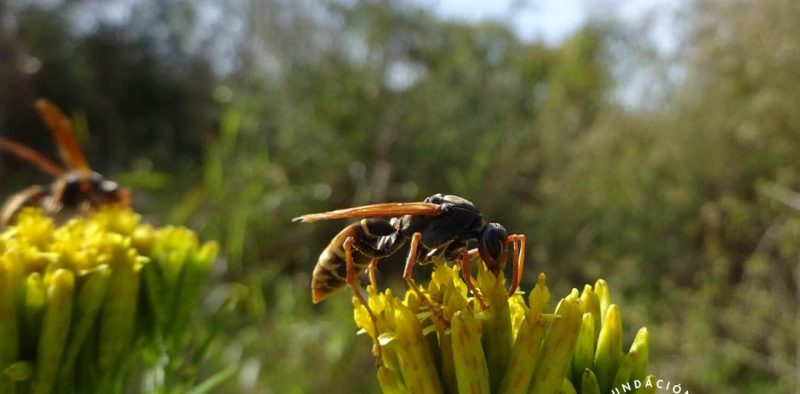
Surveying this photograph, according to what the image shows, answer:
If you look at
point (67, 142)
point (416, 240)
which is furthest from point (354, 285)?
point (67, 142)

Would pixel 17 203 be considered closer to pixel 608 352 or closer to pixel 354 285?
A: pixel 354 285

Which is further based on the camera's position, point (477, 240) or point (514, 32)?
point (514, 32)

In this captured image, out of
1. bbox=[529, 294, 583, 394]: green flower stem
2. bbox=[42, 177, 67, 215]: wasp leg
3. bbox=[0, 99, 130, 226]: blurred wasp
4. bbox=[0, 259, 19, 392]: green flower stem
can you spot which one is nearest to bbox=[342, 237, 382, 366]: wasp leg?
bbox=[529, 294, 583, 394]: green flower stem

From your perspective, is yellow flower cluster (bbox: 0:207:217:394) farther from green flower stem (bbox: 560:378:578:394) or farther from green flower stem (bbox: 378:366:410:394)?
green flower stem (bbox: 560:378:578:394)

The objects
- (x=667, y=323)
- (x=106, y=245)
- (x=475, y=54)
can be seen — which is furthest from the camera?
(x=475, y=54)

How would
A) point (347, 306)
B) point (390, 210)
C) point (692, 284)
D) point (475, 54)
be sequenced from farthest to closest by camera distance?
point (475, 54), point (692, 284), point (347, 306), point (390, 210)

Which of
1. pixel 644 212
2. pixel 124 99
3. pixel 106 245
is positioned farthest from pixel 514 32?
pixel 106 245

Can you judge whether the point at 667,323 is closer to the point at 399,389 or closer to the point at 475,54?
the point at 475,54

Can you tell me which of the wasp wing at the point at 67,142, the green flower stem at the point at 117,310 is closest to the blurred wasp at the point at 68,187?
the wasp wing at the point at 67,142
